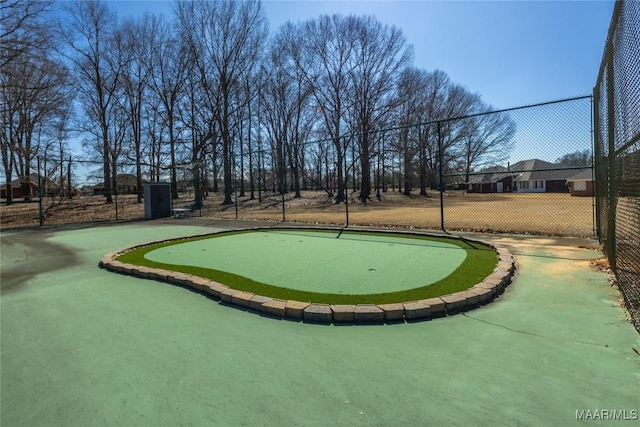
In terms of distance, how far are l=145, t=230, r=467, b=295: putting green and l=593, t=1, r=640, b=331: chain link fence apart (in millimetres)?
1864

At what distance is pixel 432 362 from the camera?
2.38 meters

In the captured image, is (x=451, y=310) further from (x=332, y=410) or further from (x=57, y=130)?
(x=57, y=130)

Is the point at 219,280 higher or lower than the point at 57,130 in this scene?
lower

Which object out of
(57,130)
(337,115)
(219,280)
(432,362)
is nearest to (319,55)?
(337,115)

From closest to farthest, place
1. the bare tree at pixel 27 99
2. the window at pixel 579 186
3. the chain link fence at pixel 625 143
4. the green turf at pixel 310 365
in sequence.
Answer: the green turf at pixel 310 365 < the chain link fence at pixel 625 143 < the bare tree at pixel 27 99 < the window at pixel 579 186

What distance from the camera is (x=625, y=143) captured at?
3.46 metres

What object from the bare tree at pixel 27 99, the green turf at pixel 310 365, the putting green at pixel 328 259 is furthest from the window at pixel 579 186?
the bare tree at pixel 27 99

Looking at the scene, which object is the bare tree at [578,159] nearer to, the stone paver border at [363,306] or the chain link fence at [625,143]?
the chain link fence at [625,143]

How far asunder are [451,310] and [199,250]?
514 cm

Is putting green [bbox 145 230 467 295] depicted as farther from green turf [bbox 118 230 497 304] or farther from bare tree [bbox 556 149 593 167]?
bare tree [bbox 556 149 593 167]

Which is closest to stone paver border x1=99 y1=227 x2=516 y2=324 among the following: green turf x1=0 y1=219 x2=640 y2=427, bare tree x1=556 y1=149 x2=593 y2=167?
green turf x1=0 y1=219 x2=640 y2=427

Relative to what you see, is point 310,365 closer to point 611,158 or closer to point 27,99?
point 611,158

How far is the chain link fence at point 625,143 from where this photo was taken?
9.42 feet

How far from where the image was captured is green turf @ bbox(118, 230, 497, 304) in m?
3.91
